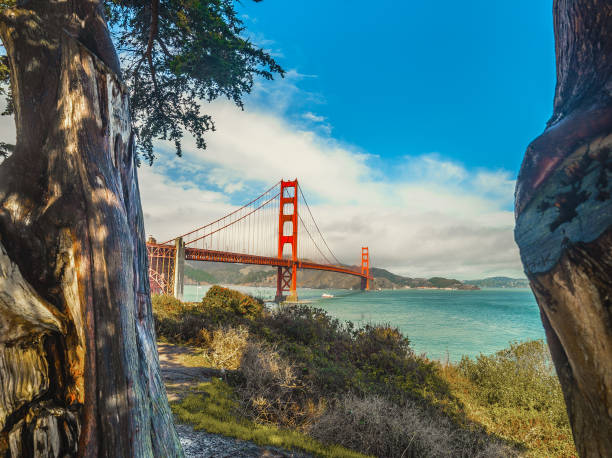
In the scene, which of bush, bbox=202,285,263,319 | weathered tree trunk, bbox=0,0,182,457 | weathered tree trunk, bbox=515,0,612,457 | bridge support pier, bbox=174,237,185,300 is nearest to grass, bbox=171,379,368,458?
weathered tree trunk, bbox=0,0,182,457

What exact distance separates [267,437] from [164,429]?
219 centimetres

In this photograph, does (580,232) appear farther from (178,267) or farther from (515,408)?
(178,267)

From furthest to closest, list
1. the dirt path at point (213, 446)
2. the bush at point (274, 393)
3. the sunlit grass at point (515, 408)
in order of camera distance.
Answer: the sunlit grass at point (515, 408)
the bush at point (274, 393)
the dirt path at point (213, 446)

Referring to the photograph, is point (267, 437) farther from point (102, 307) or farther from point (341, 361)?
point (341, 361)

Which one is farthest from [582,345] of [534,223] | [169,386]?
[169,386]

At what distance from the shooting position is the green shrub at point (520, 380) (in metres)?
7.34

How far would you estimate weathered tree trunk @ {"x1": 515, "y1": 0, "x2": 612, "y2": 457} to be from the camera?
60 cm

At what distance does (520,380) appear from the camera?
815 centimetres

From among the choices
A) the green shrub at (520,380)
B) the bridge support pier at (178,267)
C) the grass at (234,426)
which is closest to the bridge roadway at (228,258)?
the bridge support pier at (178,267)

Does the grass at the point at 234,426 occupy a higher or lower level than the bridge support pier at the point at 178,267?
lower

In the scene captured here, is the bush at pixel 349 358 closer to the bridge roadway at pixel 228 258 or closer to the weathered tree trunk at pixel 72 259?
the weathered tree trunk at pixel 72 259

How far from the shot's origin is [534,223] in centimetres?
70

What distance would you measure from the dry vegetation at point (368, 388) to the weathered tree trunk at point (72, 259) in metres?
2.57

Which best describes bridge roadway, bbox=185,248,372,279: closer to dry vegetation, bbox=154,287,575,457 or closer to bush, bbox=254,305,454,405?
dry vegetation, bbox=154,287,575,457
